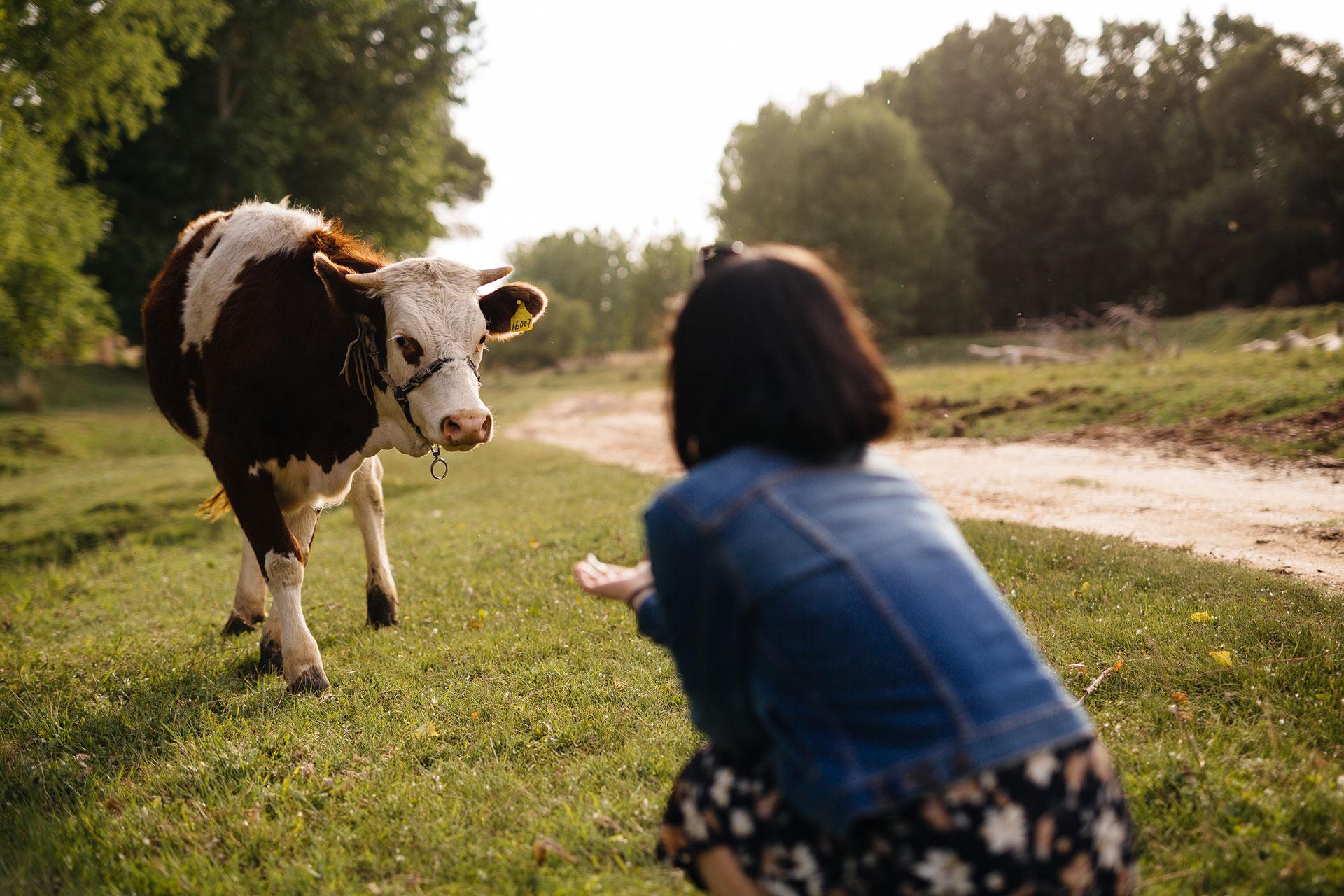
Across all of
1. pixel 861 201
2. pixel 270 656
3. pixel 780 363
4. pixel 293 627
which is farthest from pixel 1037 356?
pixel 780 363

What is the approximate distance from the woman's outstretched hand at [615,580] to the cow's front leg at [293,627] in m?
3.11

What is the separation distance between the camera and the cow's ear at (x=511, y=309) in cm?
577

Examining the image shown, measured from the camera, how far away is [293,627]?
527 cm

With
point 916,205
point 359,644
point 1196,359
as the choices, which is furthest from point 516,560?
point 916,205

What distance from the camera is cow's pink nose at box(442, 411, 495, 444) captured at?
4836 mm

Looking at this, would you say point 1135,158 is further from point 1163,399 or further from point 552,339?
point 1163,399

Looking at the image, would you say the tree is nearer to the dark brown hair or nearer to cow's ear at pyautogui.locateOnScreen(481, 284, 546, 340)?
cow's ear at pyautogui.locateOnScreen(481, 284, 546, 340)

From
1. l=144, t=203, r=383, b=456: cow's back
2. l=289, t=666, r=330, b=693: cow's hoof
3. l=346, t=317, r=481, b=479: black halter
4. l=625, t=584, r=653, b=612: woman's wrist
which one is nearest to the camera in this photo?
l=625, t=584, r=653, b=612: woman's wrist

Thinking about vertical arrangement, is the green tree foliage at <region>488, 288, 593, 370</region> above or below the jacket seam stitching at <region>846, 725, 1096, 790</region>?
below

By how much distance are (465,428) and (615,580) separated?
8.11ft

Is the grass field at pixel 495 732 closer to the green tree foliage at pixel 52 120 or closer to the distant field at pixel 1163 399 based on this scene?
the distant field at pixel 1163 399

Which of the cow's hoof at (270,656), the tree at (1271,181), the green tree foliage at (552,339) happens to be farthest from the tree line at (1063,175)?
the cow's hoof at (270,656)

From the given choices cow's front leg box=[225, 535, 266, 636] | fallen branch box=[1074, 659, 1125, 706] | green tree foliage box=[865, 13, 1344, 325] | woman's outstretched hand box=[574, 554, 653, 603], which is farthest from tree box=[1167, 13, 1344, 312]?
woman's outstretched hand box=[574, 554, 653, 603]

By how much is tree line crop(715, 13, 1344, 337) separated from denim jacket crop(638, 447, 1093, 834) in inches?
1678
